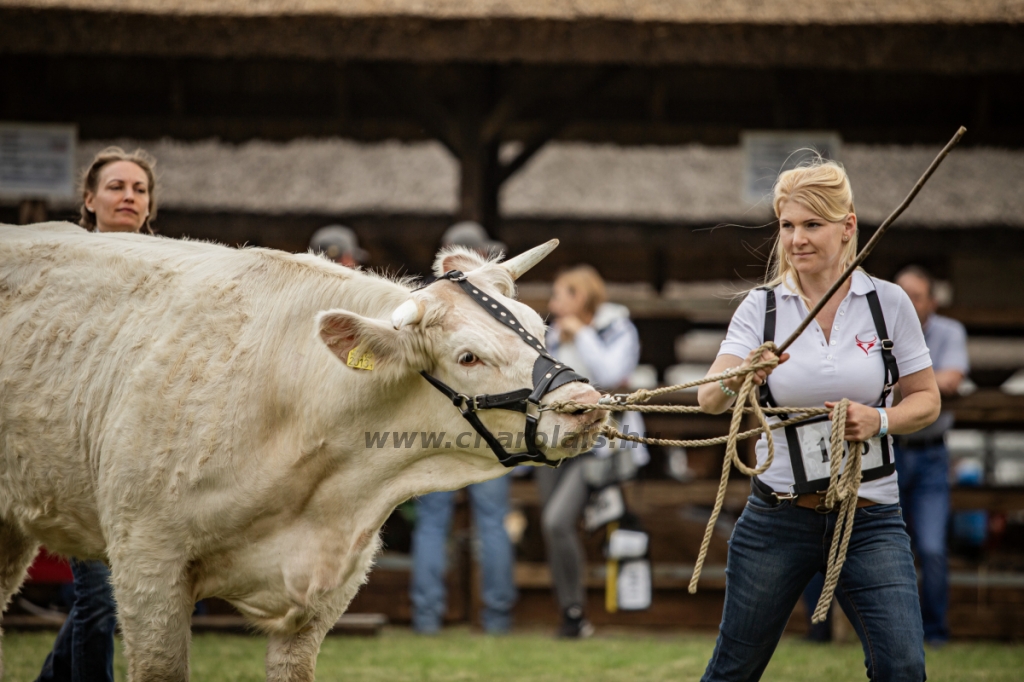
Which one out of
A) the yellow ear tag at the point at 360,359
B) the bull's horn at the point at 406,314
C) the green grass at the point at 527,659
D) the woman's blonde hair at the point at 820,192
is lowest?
the green grass at the point at 527,659

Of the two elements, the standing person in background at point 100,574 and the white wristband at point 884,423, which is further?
the standing person in background at point 100,574

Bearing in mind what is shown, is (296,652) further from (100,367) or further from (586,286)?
(586,286)

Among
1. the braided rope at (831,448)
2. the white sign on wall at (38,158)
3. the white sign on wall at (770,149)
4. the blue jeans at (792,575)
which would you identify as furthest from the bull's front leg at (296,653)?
the white sign on wall at (770,149)

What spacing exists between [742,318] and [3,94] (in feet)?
24.5

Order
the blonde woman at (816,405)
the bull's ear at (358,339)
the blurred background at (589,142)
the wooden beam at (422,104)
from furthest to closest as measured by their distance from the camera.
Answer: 1. the wooden beam at (422,104)
2. the blurred background at (589,142)
3. the bull's ear at (358,339)
4. the blonde woman at (816,405)

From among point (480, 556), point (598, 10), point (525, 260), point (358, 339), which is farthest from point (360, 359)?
point (598, 10)

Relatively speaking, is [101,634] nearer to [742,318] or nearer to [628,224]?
[742,318]

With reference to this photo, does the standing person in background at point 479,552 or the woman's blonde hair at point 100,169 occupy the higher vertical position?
the woman's blonde hair at point 100,169

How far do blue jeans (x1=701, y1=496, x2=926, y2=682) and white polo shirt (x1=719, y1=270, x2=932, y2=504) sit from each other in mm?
109

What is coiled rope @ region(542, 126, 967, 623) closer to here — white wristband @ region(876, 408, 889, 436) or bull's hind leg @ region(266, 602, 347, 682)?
white wristband @ region(876, 408, 889, 436)

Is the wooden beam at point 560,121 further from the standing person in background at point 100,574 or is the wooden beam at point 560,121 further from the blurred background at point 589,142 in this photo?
the standing person in background at point 100,574

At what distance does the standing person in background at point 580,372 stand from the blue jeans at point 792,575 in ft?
10.9

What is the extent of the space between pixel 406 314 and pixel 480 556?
156 inches

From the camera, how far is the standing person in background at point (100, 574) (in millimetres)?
4277
